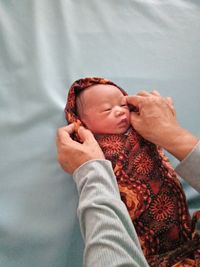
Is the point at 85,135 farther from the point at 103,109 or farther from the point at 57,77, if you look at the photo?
the point at 57,77

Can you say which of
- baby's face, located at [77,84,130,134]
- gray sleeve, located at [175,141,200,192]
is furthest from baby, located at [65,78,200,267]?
gray sleeve, located at [175,141,200,192]

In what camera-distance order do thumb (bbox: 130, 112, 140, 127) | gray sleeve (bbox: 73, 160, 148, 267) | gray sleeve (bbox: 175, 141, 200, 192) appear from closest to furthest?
gray sleeve (bbox: 73, 160, 148, 267) < gray sleeve (bbox: 175, 141, 200, 192) < thumb (bbox: 130, 112, 140, 127)

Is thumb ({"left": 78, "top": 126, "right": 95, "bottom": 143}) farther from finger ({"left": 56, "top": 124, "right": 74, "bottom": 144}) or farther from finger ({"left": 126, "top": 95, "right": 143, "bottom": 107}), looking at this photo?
finger ({"left": 126, "top": 95, "right": 143, "bottom": 107})

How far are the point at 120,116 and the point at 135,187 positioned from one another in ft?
0.79

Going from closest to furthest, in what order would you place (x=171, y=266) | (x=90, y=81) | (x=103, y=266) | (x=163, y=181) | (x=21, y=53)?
(x=103, y=266)
(x=171, y=266)
(x=163, y=181)
(x=90, y=81)
(x=21, y=53)

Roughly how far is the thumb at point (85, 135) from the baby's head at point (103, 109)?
0.26 feet

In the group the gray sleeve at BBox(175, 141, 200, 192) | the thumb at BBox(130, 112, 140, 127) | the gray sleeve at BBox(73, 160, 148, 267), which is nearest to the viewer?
the gray sleeve at BBox(73, 160, 148, 267)

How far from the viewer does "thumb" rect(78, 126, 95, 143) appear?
0.96m

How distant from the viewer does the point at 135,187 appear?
3.14ft

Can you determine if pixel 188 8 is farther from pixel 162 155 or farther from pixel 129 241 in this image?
pixel 129 241

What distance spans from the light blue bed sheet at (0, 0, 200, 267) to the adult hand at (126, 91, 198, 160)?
0.22 meters

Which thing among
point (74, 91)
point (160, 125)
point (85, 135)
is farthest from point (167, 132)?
point (74, 91)

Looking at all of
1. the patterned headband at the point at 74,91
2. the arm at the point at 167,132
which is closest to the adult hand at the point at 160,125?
the arm at the point at 167,132

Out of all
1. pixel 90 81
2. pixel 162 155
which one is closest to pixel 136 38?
pixel 90 81
